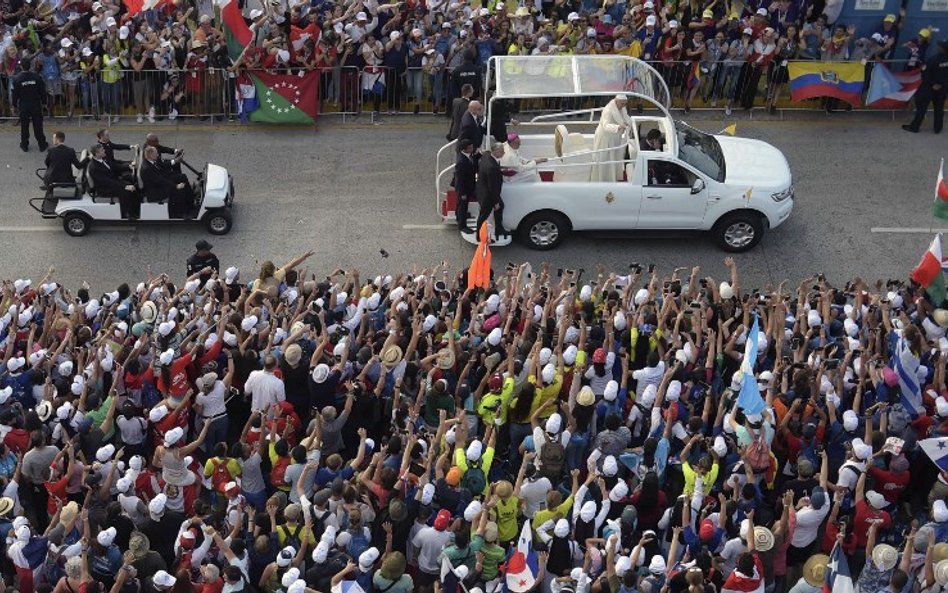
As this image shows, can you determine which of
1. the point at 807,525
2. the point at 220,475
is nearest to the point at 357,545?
the point at 220,475

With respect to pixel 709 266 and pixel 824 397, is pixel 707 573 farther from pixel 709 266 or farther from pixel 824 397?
pixel 709 266

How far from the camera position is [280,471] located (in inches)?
400

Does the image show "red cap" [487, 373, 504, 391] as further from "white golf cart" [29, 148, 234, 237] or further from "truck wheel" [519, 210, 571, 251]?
"white golf cart" [29, 148, 234, 237]

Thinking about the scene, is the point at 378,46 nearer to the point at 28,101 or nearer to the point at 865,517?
the point at 28,101

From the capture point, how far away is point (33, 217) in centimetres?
1638

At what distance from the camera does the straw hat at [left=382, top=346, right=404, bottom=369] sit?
11.2 meters

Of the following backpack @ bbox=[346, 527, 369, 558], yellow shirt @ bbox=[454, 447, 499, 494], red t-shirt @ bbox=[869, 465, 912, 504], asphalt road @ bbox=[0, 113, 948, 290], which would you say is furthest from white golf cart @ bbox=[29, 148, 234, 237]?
red t-shirt @ bbox=[869, 465, 912, 504]

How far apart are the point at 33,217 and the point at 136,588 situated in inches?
348

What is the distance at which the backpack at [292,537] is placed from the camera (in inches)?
366

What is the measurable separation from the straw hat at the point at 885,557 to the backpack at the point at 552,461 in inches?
101

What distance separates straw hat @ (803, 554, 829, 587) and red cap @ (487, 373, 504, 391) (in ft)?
10.0

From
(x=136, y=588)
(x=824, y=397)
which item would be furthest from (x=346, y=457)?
(x=824, y=397)

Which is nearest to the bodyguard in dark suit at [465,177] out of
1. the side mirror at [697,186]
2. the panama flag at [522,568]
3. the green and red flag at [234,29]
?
the side mirror at [697,186]

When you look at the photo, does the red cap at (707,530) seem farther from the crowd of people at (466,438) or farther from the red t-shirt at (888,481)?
the red t-shirt at (888,481)
